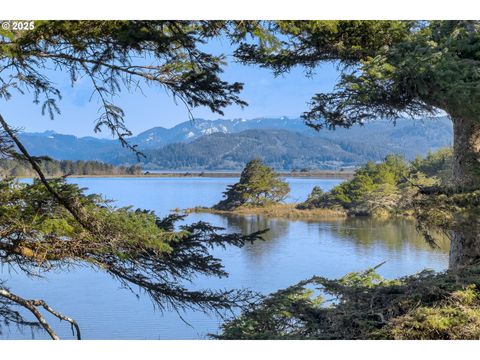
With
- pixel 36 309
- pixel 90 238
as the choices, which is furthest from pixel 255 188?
pixel 36 309

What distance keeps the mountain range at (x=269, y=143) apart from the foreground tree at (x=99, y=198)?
1.43ft

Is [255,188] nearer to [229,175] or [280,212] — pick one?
[229,175]

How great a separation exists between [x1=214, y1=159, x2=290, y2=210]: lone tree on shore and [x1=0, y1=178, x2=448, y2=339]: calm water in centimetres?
8

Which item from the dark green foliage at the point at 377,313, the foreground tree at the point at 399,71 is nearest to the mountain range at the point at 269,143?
the foreground tree at the point at 399,71

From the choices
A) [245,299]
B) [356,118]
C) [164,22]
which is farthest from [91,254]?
[356,118]

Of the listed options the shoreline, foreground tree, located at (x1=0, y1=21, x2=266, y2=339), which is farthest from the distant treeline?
foreground tree, located at (x1=0, y1=21, x2=266, y2=339)

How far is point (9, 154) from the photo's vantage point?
2980 mm

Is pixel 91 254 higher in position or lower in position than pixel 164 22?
lower

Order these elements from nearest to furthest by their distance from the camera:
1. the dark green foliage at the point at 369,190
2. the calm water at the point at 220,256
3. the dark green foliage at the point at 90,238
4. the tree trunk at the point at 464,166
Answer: the dark green foliage at the point at 90,238 → the calm water at the point at 220,256 → the tree trunk at the point at 464,166 → the dark green foliage at the point at 369,190

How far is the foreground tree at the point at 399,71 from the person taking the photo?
3.48 metres

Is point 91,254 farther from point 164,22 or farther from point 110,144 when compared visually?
point 164,22

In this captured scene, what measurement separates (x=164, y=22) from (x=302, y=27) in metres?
0.79

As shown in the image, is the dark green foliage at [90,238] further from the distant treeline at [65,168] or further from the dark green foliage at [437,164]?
the dark green foliage at [437,164]

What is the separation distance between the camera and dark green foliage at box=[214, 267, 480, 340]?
129 inches
